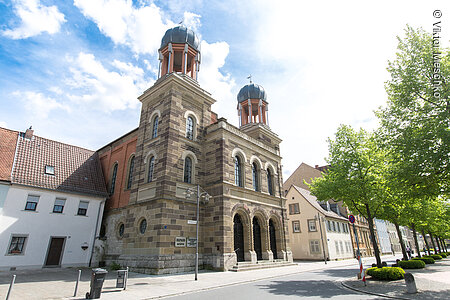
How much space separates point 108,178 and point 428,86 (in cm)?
2709

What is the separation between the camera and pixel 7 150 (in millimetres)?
20703

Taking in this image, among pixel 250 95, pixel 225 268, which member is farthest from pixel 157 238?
pixel 250 95

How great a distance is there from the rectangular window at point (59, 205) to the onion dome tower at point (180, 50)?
14.3 meters

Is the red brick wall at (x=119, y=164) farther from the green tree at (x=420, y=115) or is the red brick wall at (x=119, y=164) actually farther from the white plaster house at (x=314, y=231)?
the white plaster house at (x=314, y=231)

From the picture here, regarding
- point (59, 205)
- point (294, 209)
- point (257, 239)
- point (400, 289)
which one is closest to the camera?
point (400, 289)

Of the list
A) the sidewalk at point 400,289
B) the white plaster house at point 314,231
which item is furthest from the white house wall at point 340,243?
the sidewalk at point 400,289

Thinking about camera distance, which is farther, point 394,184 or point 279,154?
point 279,154

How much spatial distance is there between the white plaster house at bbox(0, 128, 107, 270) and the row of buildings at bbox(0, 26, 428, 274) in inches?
2.9

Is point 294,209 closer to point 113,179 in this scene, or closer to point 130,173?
point 130,173

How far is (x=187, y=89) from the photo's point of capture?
2139 cm

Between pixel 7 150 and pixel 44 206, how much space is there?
576 cm

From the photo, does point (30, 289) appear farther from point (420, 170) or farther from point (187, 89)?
point (420, 170)

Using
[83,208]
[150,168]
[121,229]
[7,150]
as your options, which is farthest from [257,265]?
[7,150]

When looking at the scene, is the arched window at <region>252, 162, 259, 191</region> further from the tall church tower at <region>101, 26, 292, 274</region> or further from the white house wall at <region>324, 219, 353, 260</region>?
the white house wall at <region>324, 219, 353, 260</region>
